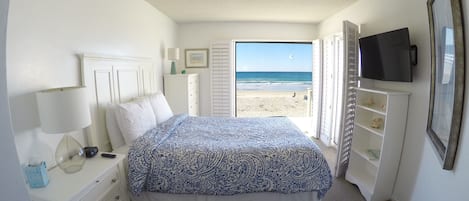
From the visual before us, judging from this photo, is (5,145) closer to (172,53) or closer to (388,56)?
(388,56)

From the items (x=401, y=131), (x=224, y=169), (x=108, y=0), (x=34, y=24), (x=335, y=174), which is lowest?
(x=335, y=174)

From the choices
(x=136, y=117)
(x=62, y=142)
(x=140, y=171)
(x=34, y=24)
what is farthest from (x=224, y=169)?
(x=34, y=24)

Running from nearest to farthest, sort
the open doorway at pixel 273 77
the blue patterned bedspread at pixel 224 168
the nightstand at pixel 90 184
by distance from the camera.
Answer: the nightstand at pixel 90 184
the blue patterned bedspread at pixel 224 168
the open doorway at pixel 273 77

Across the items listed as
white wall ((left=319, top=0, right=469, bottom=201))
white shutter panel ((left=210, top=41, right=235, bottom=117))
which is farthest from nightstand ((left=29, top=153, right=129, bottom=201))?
white shutter panel ((left=210, top=41, right=235, bottom=117))

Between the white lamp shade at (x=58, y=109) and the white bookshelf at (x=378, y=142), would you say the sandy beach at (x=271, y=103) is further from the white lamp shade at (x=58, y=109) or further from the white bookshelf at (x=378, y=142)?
the white lamp shade at (x=58, y=109)

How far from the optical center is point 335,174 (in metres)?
3.05

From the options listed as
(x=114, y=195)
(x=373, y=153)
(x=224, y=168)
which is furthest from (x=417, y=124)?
(x=114, y=195)

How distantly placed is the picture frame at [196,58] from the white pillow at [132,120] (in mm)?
2585

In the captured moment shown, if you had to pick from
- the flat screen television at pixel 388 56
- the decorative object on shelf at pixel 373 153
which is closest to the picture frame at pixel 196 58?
the flat screen television at pixel 388 56

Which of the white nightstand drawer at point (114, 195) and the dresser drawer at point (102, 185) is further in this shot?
A: the white nightstand drawer at point (114, 195)

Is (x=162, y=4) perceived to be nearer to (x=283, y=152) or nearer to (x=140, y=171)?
(x=140, y=171)

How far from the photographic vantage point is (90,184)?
149 cm

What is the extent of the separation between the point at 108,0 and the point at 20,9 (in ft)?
3.57

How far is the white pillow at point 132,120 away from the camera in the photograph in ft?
7.48
